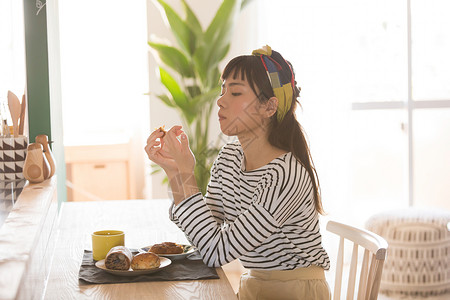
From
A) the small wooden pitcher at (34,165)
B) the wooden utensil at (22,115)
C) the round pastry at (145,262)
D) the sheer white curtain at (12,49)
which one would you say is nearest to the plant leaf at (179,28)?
the sheer white curtain at (12,49)

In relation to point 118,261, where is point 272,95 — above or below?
above

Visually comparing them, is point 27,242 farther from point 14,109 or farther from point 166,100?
point 166,100

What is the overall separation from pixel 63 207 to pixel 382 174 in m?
2.41

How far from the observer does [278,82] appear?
1.68m

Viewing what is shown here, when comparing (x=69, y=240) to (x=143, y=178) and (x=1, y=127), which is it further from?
(x=143, y=178)

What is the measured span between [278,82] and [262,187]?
0.29 metres

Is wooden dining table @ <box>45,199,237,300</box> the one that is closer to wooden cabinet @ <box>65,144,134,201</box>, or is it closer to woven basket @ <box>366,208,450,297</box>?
woven basket @ <box>366,208,450,297</box>

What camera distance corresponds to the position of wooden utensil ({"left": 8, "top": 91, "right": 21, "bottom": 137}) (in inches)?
79.1

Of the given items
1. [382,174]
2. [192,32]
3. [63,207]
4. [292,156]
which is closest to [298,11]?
[192,32]

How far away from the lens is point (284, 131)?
1.72 meters

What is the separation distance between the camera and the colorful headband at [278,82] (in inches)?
65.7

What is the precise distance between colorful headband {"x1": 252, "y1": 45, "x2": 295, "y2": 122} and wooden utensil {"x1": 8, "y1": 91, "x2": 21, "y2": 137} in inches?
32.2

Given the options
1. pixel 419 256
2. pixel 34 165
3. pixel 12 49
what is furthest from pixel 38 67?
pixel 419 256

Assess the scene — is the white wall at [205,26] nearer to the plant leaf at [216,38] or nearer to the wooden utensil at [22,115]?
the plant leaf at [216,38]
